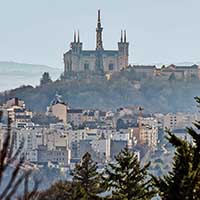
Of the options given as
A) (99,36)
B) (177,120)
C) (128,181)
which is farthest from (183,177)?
(99,36)

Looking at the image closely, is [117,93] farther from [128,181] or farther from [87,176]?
[128,181]

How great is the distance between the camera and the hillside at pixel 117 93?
428 feet

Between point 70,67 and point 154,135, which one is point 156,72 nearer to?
point 70,67

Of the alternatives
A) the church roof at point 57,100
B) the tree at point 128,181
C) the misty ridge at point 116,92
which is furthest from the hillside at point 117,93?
the tree at point 128,181

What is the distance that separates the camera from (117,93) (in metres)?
137

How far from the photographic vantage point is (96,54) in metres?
137

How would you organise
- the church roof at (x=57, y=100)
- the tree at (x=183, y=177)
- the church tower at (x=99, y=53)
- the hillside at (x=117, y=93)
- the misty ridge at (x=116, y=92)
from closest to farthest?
the tree at (x=183, y=177) < the church roof at (x=57, y=100) < the hillside at (x=117, y=93) < the misty ridge at (x=116, y=92) < the church tower at (x=99, y=53)

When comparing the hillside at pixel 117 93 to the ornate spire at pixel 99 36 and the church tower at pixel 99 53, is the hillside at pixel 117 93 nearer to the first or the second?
the church tower at pixel 99 53

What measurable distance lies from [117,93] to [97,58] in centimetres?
549

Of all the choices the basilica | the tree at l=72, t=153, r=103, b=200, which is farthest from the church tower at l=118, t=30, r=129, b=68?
the tree at l=72, t=153, r=103, b=200

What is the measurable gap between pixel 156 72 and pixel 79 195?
405 ft

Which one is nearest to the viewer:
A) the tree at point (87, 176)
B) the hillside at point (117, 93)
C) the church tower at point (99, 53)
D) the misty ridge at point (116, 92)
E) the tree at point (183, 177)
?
the tree at point (183, 177)

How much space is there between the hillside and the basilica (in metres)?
3.54

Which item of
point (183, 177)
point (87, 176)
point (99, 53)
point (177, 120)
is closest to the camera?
point (183, 177)
